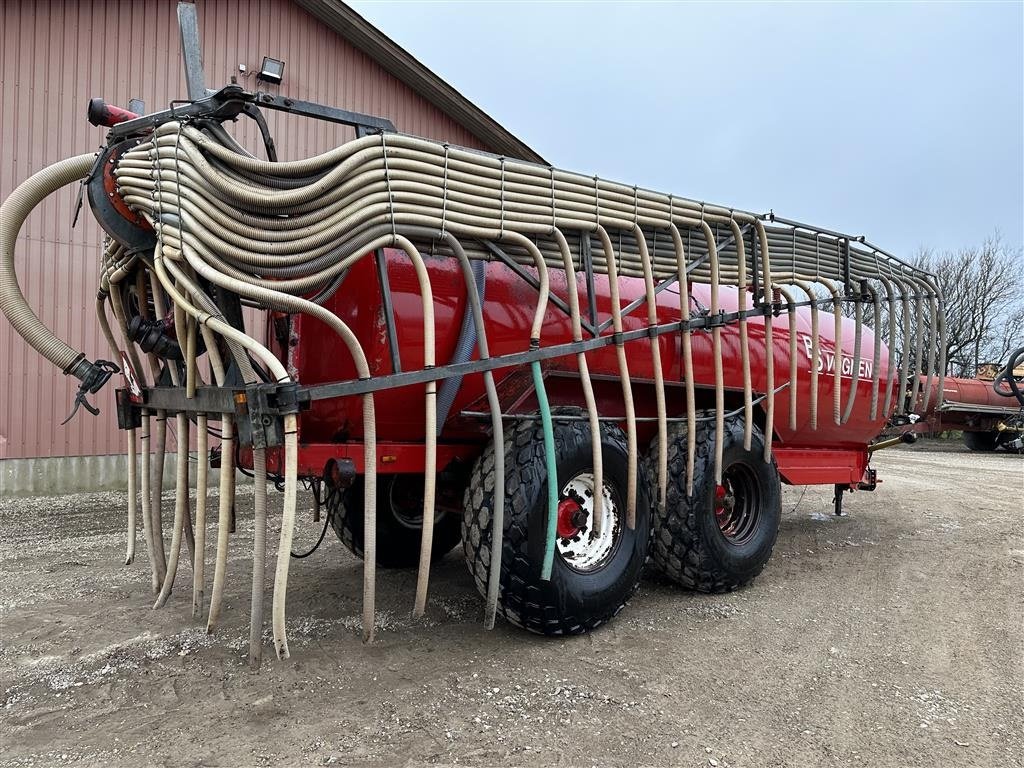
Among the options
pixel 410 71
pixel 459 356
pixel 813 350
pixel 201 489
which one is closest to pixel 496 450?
pixel 459 356

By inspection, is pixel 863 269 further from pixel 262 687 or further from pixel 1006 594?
pixel 262 687

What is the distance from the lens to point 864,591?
4.72 metres

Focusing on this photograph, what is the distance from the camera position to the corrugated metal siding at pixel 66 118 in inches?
318

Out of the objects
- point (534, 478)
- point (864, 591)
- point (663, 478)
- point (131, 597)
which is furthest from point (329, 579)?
point (864, 591)

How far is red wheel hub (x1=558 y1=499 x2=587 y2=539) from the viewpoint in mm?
3790

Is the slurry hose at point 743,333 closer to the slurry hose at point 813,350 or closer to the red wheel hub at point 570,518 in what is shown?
the slurry hose at point 813,350

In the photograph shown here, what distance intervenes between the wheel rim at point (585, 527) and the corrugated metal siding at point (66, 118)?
702cm

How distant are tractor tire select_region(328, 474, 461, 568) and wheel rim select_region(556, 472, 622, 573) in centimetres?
110

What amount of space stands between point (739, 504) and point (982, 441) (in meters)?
16.6

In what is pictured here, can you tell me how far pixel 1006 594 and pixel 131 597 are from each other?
5467mm

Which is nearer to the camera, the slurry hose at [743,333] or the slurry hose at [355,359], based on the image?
the slurry hose at [355,359]

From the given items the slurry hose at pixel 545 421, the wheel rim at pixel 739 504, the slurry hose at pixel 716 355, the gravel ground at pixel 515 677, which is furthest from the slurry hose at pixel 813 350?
the slurry hose at pixel 545 421

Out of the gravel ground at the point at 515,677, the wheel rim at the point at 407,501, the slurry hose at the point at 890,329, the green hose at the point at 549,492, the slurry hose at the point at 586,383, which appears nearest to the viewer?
the gravel ground at the point at 515,677

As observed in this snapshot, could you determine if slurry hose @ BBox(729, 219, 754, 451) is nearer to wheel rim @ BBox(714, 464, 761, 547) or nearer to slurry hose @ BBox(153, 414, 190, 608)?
wheel rim @ BBox(714, 464, 761, 547)
